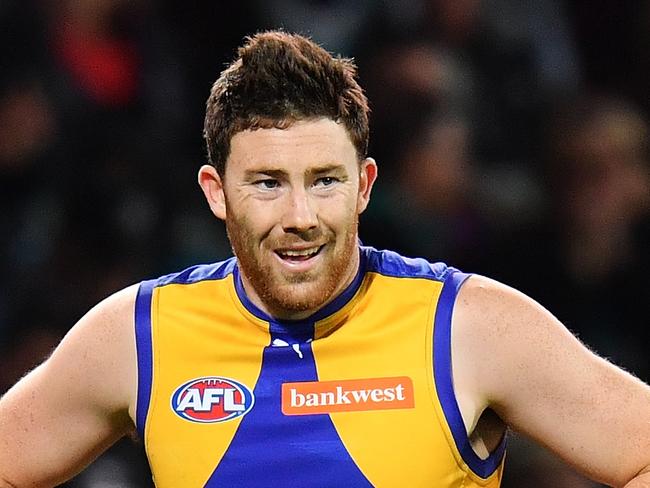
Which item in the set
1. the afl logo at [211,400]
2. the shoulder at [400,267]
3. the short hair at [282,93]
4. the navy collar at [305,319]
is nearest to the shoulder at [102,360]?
the afl logo at [211,400]

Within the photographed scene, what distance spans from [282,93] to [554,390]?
955mm

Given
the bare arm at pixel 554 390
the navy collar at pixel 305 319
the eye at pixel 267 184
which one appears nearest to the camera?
the bare arm at pixel 554 390

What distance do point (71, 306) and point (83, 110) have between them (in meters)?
0.95

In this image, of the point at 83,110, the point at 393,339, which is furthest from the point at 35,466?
the point at 83,110

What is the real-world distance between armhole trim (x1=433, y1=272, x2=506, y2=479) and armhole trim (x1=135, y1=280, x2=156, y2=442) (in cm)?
73

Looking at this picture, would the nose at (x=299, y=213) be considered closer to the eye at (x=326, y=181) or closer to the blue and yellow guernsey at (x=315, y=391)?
the eye at (x=326, y=181)

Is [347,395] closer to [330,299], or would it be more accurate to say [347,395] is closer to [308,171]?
[330,299]

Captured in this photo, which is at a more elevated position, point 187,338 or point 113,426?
point 187,338

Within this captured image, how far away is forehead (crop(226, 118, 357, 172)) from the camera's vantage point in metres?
3.04

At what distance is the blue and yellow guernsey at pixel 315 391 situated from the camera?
3061mm

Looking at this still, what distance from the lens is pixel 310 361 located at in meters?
3.20

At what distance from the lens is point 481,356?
305 cm

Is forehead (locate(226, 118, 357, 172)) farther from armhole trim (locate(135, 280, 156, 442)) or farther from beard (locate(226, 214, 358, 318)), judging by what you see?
armhole trim (locate(135, 280, 156, 442))

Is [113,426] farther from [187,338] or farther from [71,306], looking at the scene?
[71,306]
